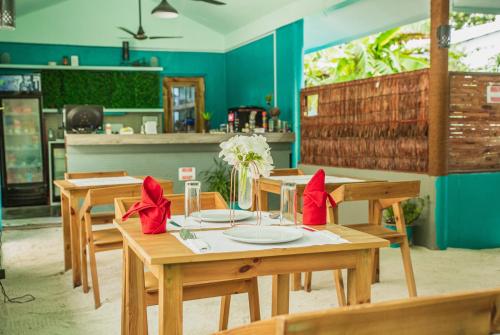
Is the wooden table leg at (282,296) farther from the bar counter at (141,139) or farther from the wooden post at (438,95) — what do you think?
the bar counter at (141,139)

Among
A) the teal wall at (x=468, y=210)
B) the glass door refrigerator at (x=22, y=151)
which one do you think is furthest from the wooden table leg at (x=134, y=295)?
the glass door refrigerator at (x=22, y=151)

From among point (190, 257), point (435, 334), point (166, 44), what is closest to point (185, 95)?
point (166, 44)

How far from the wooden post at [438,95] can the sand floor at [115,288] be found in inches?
34.9

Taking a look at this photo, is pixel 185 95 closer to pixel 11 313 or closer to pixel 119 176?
pixel 119 176

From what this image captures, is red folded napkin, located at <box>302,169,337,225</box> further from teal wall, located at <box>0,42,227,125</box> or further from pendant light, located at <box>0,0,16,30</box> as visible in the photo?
teal wall, located at <box>0,42,227,125</box>

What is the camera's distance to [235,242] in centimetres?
192

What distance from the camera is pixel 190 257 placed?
1.72 m

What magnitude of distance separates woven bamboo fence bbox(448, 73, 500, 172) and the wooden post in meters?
0.10

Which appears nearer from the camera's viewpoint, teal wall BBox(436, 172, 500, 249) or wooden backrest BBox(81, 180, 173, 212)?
wooden backrest BBox(81, 180, 173, 212)

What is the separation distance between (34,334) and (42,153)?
6.80 metres

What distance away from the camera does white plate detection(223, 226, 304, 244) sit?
188cm

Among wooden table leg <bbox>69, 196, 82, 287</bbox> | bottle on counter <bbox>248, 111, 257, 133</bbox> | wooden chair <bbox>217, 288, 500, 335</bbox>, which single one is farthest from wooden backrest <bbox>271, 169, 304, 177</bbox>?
wooden chair <bbox>217, 288, 500, 335</bbox>

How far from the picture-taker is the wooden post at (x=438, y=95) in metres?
4.97

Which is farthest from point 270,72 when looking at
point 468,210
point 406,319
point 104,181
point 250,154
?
point 406,319
